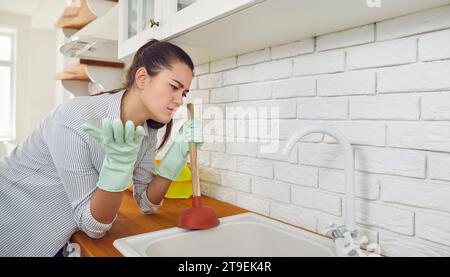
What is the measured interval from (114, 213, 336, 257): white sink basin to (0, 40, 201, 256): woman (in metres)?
0.14

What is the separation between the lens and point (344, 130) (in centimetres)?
94

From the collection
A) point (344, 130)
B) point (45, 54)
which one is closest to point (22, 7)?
point (45, 54)

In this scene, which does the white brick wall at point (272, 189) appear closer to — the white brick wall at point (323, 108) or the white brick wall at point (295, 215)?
the white brick wall at point (295, 215)

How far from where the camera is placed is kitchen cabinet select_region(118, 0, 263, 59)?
82 centimetres

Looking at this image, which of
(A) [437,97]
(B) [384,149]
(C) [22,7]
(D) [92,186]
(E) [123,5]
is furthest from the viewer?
(C) [22,7]

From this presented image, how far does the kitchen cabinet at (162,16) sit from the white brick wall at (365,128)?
346 mm

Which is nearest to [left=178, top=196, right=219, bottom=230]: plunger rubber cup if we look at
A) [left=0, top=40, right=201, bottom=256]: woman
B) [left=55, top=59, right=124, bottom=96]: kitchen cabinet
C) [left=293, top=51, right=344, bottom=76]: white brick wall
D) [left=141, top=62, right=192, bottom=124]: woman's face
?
[left=0, top=40, right=201, bottom=256]: woman

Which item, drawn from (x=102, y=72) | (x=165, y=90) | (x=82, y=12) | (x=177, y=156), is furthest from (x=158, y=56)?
(x=82, y=12)

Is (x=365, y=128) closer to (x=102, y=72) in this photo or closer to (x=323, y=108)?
(x=323, y=108)

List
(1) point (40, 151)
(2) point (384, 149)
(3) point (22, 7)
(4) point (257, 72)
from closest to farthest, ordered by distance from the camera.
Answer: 1. (2) point (384, 149)
2. (1) point (40, 151)
3. (4) point (257, 72)
4. (3) point (22, 7)

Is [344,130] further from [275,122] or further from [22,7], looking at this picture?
[22,7]

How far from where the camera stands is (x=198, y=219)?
3.42 ft

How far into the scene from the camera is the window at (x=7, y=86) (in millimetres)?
4215

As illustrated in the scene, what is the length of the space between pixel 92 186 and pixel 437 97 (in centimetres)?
92
